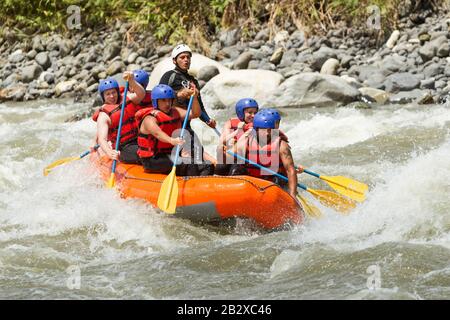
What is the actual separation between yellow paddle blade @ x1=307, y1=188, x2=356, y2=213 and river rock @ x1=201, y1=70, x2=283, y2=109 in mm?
4939

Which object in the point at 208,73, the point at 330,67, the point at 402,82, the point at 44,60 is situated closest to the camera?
the point at 402,82

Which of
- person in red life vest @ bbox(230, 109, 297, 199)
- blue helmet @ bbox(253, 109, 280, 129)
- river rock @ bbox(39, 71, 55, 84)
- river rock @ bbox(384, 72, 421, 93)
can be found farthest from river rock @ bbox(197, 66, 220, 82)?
blue helmet @ bbox(253, 109, 280, 129)

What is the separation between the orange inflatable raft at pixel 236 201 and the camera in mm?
6555

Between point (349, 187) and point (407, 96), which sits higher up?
point (407, 96)

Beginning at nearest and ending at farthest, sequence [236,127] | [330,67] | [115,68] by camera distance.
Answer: [236,127]
[330,67]
[115,68]

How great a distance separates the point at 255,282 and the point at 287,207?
1.32 m

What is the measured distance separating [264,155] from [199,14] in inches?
384

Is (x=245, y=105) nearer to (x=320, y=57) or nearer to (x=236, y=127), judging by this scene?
(x=236, y=127)

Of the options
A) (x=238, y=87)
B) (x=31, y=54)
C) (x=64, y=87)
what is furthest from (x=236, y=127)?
(x=31, y=54)

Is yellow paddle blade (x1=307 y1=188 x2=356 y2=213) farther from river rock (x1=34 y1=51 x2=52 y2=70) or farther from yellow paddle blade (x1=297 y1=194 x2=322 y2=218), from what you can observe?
river rock (x1=34 y1=51 x2=52 y2=70)

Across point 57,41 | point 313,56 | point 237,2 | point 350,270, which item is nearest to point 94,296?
point 350,270

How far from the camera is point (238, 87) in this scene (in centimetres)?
1242

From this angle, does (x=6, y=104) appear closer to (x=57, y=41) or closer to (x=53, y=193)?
(x=57, y=41)
